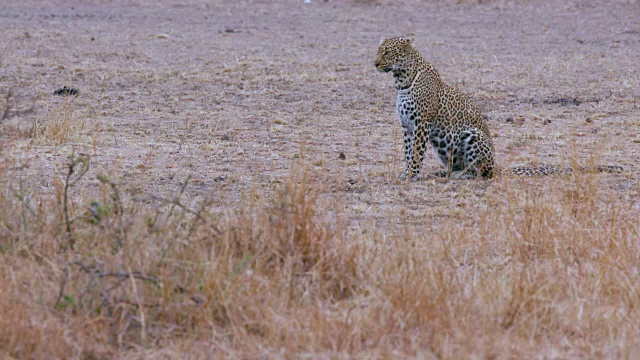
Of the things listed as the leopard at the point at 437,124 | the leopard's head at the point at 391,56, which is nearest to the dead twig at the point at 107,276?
the leopard at the point at 437,124

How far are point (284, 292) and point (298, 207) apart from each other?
568 millimetres

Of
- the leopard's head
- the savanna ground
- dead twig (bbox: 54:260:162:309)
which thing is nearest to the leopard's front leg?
the savanna ground

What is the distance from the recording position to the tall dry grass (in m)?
4.88

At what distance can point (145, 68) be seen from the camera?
15.1 m

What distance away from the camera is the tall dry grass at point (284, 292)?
4.88 m

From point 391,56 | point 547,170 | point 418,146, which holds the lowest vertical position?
point 547,170

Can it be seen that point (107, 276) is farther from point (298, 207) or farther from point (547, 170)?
point (547, 170)

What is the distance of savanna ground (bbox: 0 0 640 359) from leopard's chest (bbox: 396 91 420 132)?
50 centimetres

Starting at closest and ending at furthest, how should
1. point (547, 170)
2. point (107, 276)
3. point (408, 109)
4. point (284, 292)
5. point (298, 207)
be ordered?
1. point (107, 276)
2. point (284, 292)
3. point (298, 207)
4. point (547, 170)
5. point (408, 109)

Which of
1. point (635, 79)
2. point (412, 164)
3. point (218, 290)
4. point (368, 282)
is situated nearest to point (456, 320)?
point (368, 282)

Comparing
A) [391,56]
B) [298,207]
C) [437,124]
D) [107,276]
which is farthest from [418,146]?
[107,276]

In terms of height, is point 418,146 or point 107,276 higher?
point 107,276

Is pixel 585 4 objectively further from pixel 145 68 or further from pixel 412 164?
pixel 412 164

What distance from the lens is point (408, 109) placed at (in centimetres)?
926
